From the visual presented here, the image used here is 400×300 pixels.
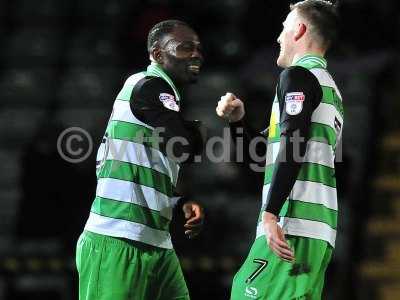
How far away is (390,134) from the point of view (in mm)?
9078

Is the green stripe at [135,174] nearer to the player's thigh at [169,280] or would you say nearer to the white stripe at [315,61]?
the player's thigh at [169,280]

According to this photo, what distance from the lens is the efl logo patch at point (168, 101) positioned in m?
4.45

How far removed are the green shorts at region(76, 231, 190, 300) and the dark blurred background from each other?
2849 mm

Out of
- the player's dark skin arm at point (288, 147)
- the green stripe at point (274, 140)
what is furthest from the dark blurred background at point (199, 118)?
the player's dark skin arm at point (288, 147)

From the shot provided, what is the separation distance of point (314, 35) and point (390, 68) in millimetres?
5126

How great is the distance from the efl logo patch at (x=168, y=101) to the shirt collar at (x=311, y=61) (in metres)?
0.58

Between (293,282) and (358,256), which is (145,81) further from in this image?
(358,256)

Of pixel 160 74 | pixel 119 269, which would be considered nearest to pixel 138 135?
pixel 160 74

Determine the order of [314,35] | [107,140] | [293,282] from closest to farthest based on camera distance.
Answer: [293,282], [314,35], [107,140]

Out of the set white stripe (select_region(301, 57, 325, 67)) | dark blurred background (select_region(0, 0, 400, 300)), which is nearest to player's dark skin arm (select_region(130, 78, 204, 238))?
white stripe (select_region(301, 57, 325, 67))

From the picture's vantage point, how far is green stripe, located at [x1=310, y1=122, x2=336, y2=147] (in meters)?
4.06

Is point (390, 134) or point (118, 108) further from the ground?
point (390, 134)

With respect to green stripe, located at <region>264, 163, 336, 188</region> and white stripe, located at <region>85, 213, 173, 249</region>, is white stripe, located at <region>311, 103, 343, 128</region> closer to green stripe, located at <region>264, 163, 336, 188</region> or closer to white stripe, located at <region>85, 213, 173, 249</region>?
green stripe, located at <region>264, 163, 336, 188</region>

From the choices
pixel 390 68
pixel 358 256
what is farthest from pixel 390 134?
pixel 358 256
